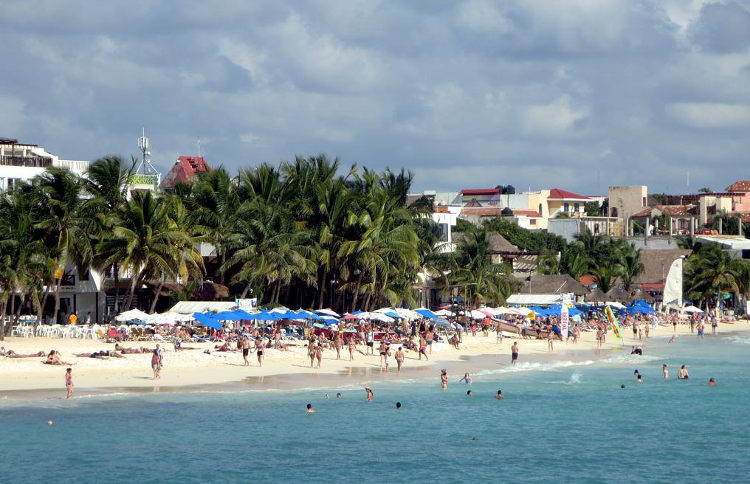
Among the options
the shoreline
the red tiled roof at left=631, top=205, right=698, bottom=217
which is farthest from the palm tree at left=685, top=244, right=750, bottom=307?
the red tiled roof at left=631, top=205, right=698, bottom=217

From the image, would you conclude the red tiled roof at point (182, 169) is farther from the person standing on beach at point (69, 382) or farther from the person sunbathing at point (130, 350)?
the person standing on beach at point (69, 382)

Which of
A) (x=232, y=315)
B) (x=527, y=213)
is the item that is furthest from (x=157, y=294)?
(x=527, y=213)

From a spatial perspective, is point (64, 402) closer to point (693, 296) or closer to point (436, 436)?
point (436, 436)

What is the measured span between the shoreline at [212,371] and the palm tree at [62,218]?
4.55 m

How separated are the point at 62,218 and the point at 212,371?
12130mm

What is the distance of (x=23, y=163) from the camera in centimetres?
5981

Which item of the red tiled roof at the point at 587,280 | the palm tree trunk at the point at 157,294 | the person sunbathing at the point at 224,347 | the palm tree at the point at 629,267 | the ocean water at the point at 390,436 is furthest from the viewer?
the palm tree at the point at 629,267

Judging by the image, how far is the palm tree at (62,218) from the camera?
155 feet

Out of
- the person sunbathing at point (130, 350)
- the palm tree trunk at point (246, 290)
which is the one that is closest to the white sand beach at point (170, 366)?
the person sunbathing at point (130, 350)

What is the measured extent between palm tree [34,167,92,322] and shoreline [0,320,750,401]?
4550 millimetres

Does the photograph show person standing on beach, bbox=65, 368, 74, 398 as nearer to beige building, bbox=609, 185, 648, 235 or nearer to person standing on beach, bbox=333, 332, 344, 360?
person standing on beach, bbox=333, 332, 344, 360

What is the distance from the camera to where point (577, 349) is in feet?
191

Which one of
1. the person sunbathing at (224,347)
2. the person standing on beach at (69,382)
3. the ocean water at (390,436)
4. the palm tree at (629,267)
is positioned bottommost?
the ocean water at (390,436)

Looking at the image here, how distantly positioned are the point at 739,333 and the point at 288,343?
41.5 metres
